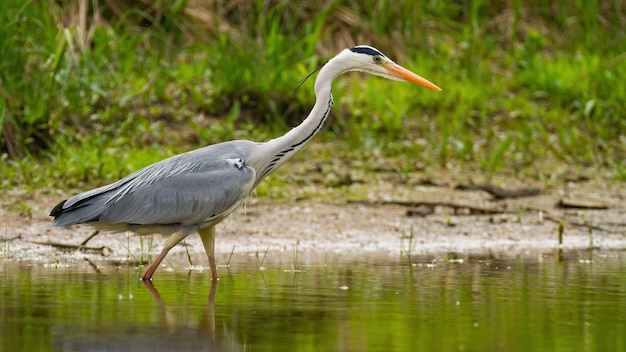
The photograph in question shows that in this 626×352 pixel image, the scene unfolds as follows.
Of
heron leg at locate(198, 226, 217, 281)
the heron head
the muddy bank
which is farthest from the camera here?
the muddy bank

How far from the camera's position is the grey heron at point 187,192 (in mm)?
6656

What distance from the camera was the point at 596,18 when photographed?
12883 millimetres

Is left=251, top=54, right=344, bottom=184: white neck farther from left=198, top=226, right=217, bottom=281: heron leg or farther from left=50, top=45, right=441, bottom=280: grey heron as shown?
left=198, top=226, right=217, bottom=281: heron leg

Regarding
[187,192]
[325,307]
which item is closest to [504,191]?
[187,192]

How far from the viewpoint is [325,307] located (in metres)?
5.25

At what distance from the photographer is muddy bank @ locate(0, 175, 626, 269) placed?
757 cm

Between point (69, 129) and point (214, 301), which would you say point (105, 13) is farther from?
point (214, 301)

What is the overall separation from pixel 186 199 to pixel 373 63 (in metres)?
1.52

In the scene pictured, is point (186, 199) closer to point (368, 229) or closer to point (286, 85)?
point (368, 229)

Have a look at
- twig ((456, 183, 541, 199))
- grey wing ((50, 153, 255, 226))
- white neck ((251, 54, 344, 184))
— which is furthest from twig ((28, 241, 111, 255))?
twig ((456, 183, 541, 199))

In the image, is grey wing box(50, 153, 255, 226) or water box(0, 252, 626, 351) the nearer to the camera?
water box(0, 252, 626, 351)

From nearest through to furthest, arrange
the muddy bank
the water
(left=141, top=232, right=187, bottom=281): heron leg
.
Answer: the water → (left=141, top=232, right=187, bottom=281): heron leg → the muddy bank

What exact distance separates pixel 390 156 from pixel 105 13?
322 centimetres

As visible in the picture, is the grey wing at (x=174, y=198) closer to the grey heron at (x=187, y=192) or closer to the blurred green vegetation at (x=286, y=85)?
the grey heron at (x=187, y=192)
